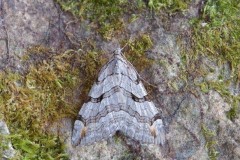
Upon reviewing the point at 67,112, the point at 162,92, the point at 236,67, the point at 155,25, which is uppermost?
the point at 155,25

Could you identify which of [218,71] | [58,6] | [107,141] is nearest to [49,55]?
[58,6]

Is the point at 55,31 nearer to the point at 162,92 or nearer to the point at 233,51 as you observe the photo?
the point at 162,92

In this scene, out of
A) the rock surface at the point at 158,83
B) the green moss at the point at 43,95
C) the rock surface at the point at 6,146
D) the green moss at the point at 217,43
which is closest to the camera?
the rock surface at the point at 6,146

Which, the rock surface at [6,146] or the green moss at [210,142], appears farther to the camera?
the green moss at [210,142]

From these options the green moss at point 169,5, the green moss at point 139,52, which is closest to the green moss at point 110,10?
the green moss at point 169,5

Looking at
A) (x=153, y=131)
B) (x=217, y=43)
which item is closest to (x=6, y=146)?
(x=153, y=131)

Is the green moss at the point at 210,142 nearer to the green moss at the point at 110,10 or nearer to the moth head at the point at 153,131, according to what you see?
the moth head at the point at 153,131
